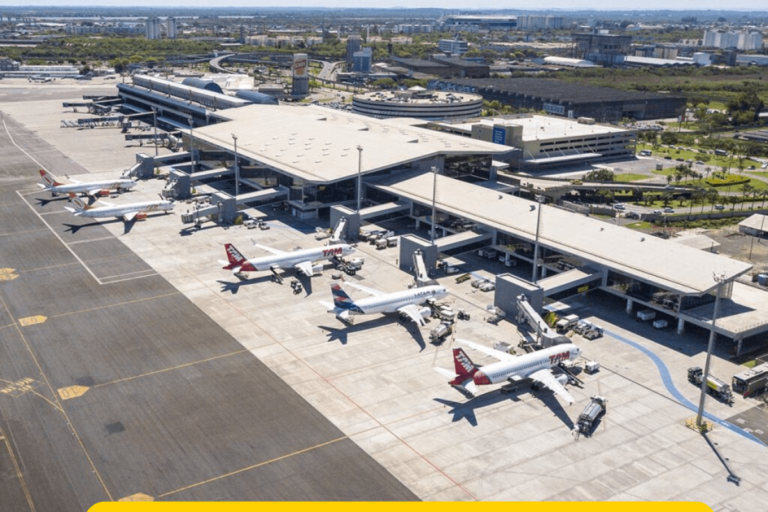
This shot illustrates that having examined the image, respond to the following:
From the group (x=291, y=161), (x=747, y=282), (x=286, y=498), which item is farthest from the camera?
(x=291, y=161)

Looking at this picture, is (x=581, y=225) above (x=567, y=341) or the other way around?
above

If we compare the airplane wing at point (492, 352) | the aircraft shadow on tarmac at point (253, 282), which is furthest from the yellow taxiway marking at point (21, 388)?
the airplane wing at point (492, 352)

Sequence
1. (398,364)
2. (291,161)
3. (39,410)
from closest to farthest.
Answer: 1. (39,410)
2. (398,364)
3. (291,161)

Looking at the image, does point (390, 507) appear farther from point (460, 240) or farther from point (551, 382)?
point (460, 240)

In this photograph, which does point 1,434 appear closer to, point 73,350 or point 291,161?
point 73,350

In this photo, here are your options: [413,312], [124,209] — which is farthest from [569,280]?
[124,209]

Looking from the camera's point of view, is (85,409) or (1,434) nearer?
(1,434)

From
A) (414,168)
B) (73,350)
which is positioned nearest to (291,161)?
(414,168)
